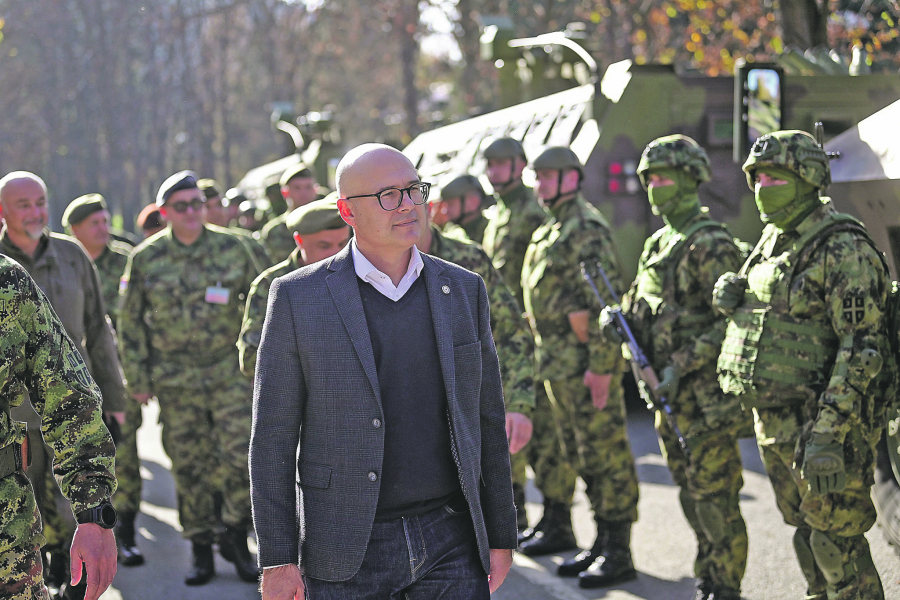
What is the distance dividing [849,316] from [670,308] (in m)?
1.12

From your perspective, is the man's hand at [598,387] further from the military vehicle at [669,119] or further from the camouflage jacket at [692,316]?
the military vehicle at [669,119]

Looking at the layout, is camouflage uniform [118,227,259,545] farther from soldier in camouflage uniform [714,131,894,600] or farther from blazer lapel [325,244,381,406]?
blazer lapel [325,244,381,406]

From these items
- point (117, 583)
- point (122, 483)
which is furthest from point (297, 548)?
point (122, 483)

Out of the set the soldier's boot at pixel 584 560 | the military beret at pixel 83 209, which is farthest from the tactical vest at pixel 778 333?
the military beret at pixel 83 209

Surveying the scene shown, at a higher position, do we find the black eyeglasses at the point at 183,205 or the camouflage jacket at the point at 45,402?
the black eyeglasses at the point at 183,205

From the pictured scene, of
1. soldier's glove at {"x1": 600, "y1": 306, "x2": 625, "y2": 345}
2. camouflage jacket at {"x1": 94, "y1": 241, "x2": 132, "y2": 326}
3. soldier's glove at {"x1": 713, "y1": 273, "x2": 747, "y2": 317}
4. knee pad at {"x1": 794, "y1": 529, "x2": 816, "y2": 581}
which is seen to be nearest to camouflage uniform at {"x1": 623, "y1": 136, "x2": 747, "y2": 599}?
soldier's glove at {"x1": 600, "y1": 306, "x2": 625, "y2": 345}

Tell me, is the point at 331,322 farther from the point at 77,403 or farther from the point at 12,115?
the point at 12,115

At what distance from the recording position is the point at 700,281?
4.90 m

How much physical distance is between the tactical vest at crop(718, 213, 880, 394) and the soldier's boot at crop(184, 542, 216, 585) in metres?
3.09

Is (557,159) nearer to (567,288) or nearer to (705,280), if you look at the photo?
(567,288)

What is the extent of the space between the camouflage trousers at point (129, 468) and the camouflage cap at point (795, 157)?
4219 mm

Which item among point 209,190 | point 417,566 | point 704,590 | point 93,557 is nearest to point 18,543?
point 93,557

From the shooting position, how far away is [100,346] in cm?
568

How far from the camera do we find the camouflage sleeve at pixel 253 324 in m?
5.27
